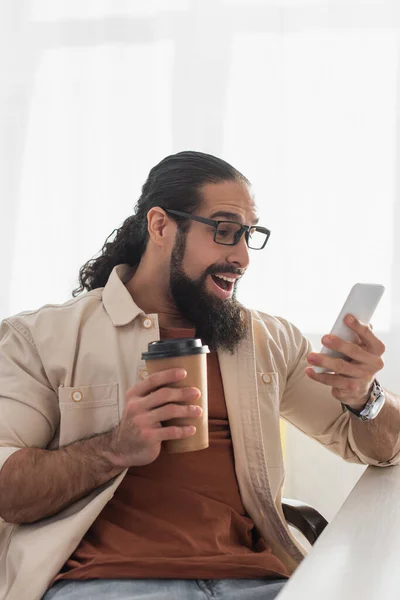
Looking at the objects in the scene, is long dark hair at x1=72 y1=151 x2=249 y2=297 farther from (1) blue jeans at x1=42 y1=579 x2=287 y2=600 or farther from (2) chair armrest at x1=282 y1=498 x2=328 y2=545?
(1) blue jeans at x1=42 y1=579 x2=287 y2=600

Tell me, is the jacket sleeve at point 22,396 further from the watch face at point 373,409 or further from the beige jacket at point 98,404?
the watch face at point 373,409

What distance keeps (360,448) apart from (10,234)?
1.77 meters

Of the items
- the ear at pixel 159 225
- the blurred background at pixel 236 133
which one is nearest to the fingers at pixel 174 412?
the ear at pixel 159 225

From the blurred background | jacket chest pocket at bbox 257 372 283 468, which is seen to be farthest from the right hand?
the blurred background

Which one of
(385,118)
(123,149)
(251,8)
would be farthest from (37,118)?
(385,118)

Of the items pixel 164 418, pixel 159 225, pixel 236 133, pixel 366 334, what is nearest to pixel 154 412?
pixel 164 418

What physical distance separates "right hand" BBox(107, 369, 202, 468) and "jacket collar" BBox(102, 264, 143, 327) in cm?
33

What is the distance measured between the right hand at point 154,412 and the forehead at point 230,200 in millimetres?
585

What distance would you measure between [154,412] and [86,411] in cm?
31

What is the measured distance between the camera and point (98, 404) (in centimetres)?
154

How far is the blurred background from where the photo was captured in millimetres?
2801

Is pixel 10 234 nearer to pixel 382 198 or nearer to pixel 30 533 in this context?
pixel 382 198

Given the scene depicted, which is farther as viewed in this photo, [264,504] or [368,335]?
[264,504]

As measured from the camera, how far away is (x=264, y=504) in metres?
1.58
